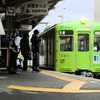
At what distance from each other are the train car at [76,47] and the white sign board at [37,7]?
5.24ft

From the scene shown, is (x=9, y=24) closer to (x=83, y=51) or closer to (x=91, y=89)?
(x=83, y=51)

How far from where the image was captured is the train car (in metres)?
18.7

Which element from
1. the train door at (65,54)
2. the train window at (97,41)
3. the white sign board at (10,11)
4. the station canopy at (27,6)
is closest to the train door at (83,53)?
the train door at (65,54)

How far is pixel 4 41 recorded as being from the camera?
1306cm

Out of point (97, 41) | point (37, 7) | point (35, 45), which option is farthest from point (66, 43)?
point (35, 45)

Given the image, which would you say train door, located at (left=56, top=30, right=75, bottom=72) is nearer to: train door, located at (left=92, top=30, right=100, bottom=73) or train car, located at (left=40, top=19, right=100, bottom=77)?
train car, located at (left=40, top=19, right=100, bottom=77)

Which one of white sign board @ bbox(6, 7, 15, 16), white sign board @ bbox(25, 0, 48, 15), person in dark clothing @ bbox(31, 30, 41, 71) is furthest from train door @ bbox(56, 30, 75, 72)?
person in dark clothing @ bbox(31, 30, 41, 71)

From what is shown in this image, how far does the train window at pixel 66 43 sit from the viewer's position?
18.7m

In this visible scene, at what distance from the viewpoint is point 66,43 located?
19.0 m

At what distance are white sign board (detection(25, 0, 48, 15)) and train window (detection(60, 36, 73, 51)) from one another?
195 centimetres

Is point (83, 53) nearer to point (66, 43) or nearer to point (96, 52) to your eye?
point (96, 52)

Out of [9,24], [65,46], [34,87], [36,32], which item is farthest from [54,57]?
[34,87]

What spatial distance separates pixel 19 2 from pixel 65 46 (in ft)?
10.5

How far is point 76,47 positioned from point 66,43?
0.60 metres
